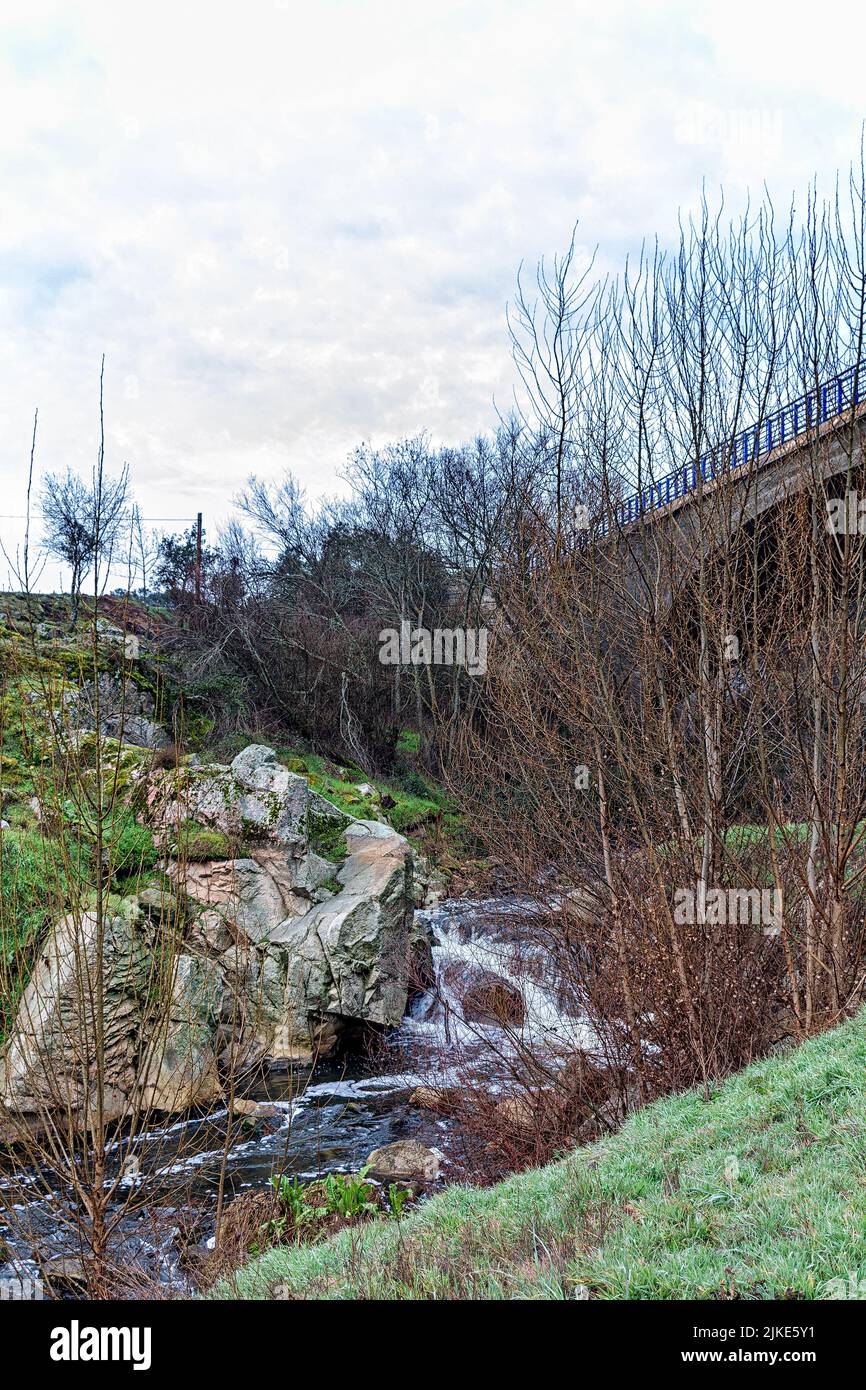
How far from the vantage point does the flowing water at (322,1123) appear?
5836mm

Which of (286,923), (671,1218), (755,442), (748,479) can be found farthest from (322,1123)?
(755,442)

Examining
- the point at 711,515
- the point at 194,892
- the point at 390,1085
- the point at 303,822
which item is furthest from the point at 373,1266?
the point at 303,822

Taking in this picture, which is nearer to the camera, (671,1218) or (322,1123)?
(671,1218)

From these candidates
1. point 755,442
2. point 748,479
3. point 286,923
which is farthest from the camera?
point 286,923

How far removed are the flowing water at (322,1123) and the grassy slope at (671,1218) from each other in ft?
5.04

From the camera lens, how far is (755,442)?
6.13 m

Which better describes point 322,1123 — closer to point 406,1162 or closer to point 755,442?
point 406,1162

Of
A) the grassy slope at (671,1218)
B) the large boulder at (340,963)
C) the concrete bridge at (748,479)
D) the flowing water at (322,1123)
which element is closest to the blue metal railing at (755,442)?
the concrete bridge at (748,479)

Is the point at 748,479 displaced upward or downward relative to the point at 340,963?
upward

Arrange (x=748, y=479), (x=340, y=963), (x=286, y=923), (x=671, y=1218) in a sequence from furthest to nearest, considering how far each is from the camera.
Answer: (x=286, y=923) → (x=340, y=963) → (x=748, y=479) → (x=671, y=1218)

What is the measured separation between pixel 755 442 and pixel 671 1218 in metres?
5.00

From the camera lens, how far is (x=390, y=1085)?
9.40 metres
